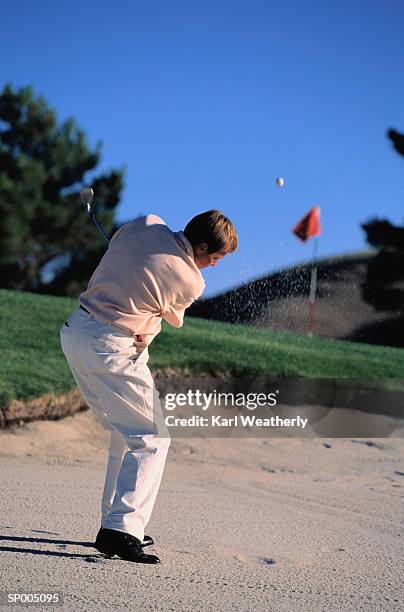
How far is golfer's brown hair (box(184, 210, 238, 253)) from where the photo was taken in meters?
3.45

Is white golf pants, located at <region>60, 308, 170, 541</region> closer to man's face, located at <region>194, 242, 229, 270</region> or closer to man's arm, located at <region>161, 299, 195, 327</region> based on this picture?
man's arm, located at <region>161, 299, 195, 327</region>

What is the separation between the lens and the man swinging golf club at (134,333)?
3467mm

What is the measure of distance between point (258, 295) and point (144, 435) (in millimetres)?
14428

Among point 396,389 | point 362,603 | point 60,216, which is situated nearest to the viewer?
point 362,603

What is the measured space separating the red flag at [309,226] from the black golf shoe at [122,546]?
42.2 feet

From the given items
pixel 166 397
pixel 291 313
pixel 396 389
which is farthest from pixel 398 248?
pixel 166 397

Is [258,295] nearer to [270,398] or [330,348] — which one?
[330,348]

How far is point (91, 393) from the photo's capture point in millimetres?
3670

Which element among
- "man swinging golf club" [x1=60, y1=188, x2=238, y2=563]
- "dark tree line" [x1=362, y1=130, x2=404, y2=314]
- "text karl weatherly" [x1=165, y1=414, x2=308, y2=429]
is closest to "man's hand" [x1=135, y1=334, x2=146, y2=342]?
"man swinging golf club" [x1=60, y1=188, x2=238, y2=563]

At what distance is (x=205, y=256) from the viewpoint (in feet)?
11.6

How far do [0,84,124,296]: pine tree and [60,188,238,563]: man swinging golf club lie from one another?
72.2 feet

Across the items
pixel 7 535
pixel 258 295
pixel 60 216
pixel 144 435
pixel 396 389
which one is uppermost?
pixel 60 216

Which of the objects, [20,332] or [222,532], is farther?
[20,332]

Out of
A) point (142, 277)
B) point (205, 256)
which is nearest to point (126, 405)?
point (142, 277)
